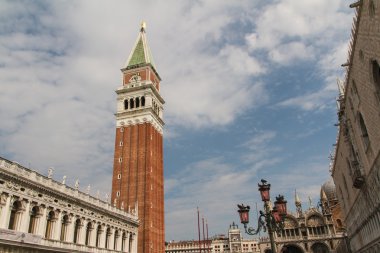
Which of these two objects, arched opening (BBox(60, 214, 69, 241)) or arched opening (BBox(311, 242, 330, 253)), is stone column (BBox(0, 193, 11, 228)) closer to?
arched opening (BBox(60, 214, 69, 241))

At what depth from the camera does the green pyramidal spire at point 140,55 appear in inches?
2352

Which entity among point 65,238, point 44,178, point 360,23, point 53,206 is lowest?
point 65,238

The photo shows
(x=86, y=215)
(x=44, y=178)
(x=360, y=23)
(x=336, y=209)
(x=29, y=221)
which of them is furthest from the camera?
(x=336, y=209)

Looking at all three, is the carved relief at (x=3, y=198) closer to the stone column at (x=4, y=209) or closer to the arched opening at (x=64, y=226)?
the stone column at (x=4, y=209)

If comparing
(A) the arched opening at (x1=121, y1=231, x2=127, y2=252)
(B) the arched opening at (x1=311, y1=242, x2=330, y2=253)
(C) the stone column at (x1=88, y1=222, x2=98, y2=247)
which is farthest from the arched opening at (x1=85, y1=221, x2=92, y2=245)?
(B) the arched opening at (x1=311, y1=242, x2=330, y2=253)

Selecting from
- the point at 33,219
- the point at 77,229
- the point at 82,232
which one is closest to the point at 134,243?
the point at 82,232

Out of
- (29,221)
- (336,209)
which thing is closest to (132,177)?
(29,221)

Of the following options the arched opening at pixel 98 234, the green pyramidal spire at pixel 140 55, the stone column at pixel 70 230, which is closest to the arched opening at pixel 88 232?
the arched opening at pixel 98 234

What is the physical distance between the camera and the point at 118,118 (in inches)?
2219

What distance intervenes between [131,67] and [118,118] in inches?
386

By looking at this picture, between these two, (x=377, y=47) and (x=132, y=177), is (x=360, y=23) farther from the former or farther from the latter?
(x=132, y=177)

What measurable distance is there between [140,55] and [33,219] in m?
40.4

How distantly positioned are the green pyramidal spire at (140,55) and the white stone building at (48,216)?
96.0 ft

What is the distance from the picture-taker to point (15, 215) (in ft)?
81.2
